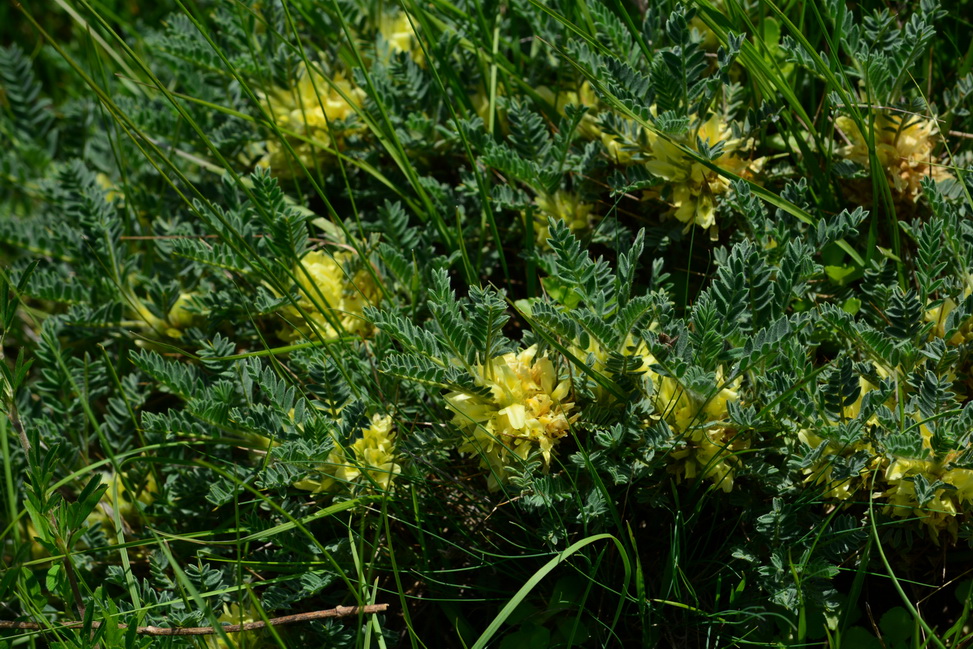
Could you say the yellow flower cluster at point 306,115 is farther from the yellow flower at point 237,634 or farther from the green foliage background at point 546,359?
the yellow flower at point 237,634

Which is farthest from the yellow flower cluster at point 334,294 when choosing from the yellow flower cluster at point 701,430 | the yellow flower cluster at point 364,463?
the yellow flower cluster at point 701,430

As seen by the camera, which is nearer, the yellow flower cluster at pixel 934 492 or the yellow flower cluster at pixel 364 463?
the yellow flower cluster at pixel 934 492

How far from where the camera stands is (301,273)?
166cm

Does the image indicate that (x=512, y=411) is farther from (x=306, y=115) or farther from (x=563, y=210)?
(x=306, y=115)

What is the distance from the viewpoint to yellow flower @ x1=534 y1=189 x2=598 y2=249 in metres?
1.62

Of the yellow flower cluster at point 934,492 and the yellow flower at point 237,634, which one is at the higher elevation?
the yellow flower cluster at point 934,492

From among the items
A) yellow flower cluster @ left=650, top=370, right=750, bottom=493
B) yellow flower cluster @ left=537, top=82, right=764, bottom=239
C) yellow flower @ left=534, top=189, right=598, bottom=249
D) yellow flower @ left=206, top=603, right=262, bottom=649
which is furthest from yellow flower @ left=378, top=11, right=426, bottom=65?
yellow flower @ left=206, top=603, right=262, bottom=649

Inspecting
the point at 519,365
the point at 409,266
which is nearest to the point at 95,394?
the point at 409,266

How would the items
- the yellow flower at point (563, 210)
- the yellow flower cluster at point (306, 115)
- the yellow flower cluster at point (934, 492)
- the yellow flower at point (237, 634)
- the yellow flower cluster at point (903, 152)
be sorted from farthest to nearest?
the yellow flower cluster at point (306, 115) < the yellow flower at point (563, 210) < the yellow flower cluster at point (903, 152) < the yellow flower at point (237, 634) < the yellow flower cluster at point (934, 492)

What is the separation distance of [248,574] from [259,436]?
0.79 feet

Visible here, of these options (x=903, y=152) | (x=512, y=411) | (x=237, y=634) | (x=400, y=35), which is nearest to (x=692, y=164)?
(x=903, y=152)

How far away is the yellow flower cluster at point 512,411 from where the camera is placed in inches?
50.4

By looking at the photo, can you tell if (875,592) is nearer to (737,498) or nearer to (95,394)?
(737,498)

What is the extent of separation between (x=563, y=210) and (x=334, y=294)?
0.47 m
